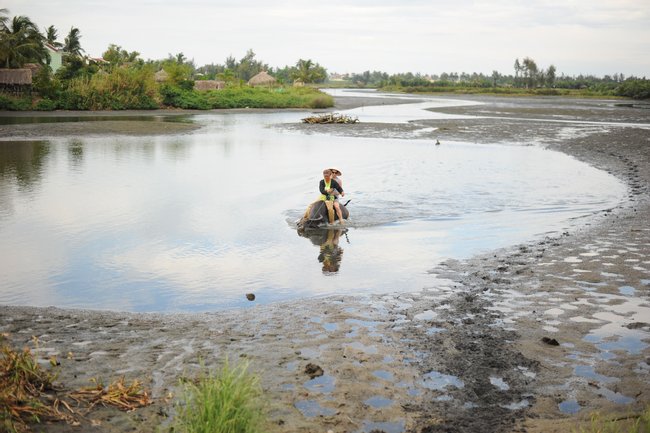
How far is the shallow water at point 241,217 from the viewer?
10555 mm

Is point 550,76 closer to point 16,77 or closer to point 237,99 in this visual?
point 237,99

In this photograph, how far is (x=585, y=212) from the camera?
55.2 ft

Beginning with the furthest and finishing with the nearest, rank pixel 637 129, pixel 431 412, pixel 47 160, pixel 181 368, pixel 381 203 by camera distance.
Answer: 1. pixel 637 129
2. pixel 47 160
3. pixel 381 203
4. pixel 181 368
5. pixel 431 412

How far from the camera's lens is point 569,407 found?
6027mm

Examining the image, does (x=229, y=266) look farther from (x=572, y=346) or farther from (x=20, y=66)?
(x=20, y=66)

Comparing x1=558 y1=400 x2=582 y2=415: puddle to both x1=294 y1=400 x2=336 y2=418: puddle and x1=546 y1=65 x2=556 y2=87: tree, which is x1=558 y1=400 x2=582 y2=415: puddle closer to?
x1=294 y1=400 x2=336 y2=418: puddle

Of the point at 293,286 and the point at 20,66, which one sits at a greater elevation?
the point at 20,66

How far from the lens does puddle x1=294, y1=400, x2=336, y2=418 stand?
586cm

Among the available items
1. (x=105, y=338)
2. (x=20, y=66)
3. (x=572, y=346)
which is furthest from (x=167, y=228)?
(x=20, y=66)

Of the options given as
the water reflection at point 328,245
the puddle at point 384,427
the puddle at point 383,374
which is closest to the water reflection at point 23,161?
the water reflection at point 328,245

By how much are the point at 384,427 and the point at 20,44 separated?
72960 mm

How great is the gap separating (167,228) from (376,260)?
17.3 feet

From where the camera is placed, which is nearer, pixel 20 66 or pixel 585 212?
pixel 585 212

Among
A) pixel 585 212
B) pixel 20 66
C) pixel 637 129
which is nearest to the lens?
pixel 585 212
